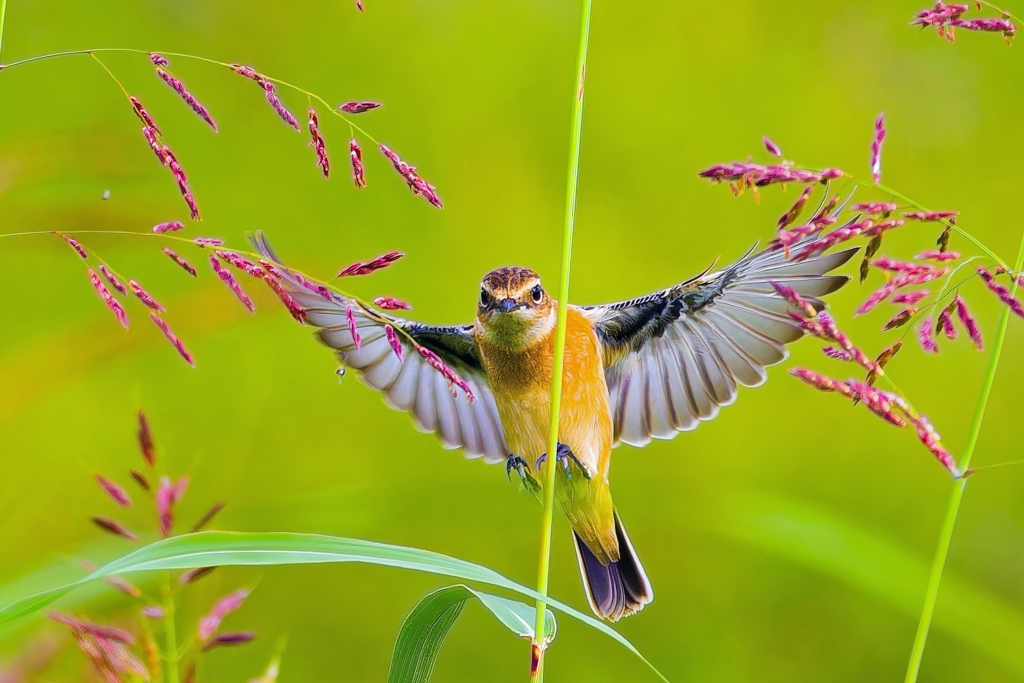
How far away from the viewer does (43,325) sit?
8.85 feet

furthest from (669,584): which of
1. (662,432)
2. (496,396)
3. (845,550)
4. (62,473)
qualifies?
(62,473)

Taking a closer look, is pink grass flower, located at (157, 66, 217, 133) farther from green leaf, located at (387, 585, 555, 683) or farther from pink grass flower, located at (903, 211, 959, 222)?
pink grass flower, located at (903, 211, 959, 222)

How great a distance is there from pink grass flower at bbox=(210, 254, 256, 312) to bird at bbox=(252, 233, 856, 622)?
0.54 m

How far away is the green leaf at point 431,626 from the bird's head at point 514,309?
2.05 feet

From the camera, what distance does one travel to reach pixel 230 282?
2.79 feet

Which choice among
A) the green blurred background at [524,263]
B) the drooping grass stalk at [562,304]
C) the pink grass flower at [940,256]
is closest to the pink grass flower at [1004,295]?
the pink grass flower at [940,256]

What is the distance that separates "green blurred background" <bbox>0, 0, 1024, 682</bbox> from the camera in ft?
8.86

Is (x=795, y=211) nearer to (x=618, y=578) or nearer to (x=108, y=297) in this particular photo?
(x=108, y=297)

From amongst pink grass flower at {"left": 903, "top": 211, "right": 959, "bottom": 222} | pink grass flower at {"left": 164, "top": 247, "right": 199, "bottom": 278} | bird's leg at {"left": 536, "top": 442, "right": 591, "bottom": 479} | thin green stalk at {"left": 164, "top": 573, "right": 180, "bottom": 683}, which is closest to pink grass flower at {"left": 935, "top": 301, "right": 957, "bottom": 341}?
pink grass flower at {"left": 903, "top": 211, "right": 959, "bottom": 222}

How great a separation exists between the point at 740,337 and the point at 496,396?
1.55ft

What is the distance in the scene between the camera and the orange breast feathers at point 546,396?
1.51 meters

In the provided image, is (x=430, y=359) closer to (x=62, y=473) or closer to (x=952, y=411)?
(x=62, y=473)

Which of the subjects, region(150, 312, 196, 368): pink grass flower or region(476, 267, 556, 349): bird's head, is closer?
region(150, 312, 196, 368): pink grass flower

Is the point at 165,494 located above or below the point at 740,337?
below
